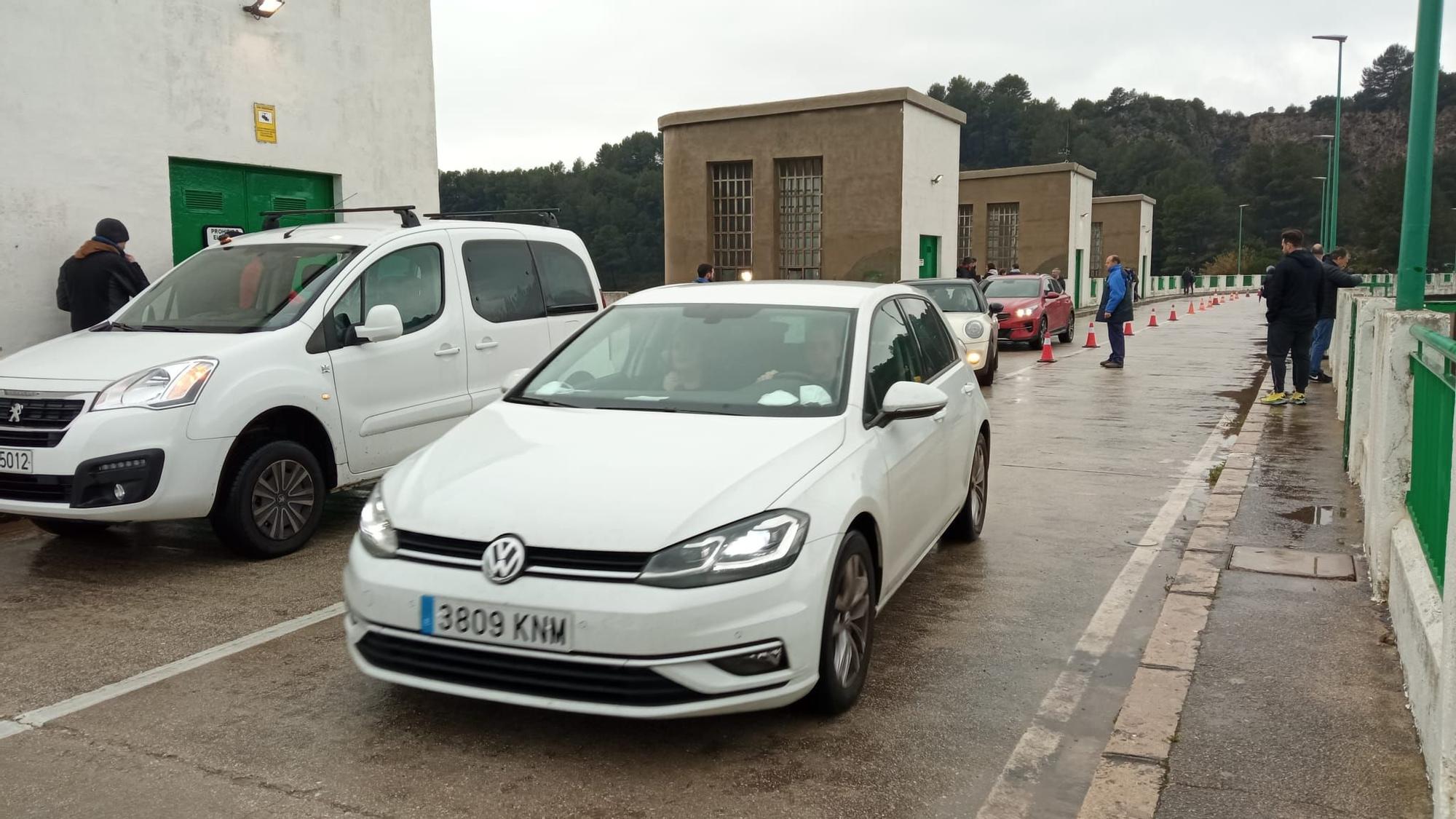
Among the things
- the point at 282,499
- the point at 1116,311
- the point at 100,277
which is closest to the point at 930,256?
the point at 1116,311

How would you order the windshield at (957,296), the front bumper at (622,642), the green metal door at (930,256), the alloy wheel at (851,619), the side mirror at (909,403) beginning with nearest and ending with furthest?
the front bumper at (622,642), the alloy wheel at (851,619), the side mirror at (909,403), the windshield at (957,296), the green metal door at (930,256)

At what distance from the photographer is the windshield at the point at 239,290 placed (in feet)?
21.3

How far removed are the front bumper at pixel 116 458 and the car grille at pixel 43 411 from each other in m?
0.08

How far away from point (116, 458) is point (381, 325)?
1.52 m

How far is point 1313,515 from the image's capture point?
7312 mm

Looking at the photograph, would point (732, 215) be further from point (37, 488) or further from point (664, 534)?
point (664, 534)

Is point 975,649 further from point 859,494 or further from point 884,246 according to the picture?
point 884,246

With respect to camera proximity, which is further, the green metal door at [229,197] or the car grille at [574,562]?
the green metal door at [229,197]

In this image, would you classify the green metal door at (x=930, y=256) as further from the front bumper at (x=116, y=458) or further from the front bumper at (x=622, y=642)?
the front bumper at (x=622, y=642)

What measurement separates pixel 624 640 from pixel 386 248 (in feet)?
14.2

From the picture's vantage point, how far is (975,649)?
4.84 metres

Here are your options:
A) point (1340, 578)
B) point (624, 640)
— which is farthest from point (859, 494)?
point (1340, 578)

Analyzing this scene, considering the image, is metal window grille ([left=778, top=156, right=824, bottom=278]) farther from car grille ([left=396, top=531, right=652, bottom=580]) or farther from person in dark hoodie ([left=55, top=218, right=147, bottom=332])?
car grille ([left=396, top=531, right=652, bottom=580])

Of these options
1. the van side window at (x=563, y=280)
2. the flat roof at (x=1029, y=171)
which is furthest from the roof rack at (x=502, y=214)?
the flat roof at (x=1029, y=171)
